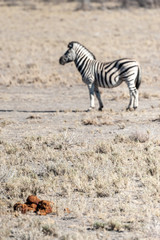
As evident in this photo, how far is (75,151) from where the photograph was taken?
1080 centimetres

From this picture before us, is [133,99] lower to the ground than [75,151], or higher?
higher

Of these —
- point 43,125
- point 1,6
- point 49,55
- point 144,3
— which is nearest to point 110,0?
point 144,3

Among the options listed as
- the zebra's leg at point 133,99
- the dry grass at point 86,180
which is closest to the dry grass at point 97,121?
the zebra's leg at point 133,99

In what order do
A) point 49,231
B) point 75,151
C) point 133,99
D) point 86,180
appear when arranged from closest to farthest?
point 49,231
point 86,180
point 75,151
point 133,99

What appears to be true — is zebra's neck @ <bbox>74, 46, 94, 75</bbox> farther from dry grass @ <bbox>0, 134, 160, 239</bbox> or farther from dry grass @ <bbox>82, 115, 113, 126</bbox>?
dry grass @ <bbox>0, 134, 160, 239</bbox>

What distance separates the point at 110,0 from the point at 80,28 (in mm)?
17504

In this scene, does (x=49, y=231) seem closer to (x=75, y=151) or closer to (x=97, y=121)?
(x=75, y=151)

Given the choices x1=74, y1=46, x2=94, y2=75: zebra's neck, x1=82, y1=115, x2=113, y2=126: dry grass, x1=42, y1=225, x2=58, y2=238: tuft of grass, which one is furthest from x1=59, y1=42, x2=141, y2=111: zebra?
x1=42, y1=225, x2=58, y2=238: tuft of grass

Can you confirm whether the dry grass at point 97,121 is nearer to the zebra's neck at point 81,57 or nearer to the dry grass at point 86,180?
the dry grass at point 86,180

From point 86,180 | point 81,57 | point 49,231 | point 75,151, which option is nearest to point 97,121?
point 81,57

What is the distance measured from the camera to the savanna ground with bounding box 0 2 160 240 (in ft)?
23.2

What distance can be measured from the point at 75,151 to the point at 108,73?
505 centimetres

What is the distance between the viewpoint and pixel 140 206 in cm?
769

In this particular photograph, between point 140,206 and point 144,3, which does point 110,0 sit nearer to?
point 144,3
